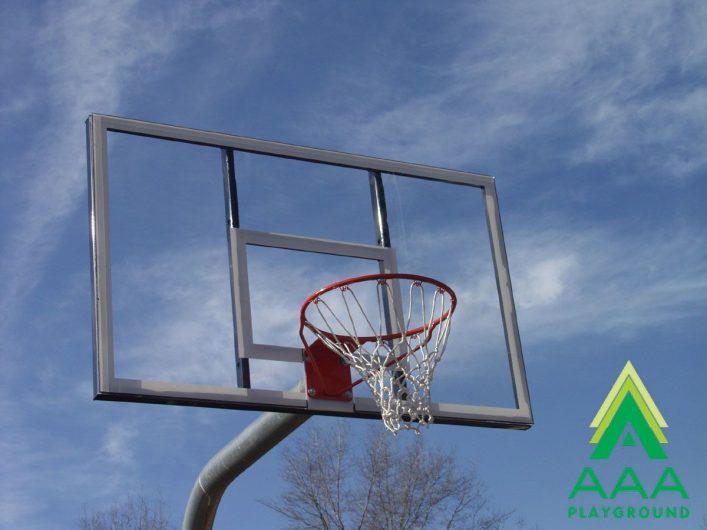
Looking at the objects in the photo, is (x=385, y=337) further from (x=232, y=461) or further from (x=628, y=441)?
(x=628, y=441)

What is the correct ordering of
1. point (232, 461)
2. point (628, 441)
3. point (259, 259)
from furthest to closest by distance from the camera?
point (628, 441), point (259, 259), point (232, 461)

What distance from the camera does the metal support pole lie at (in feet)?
21.2

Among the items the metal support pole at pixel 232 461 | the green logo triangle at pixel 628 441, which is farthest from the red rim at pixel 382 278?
the green logo triangle at pixel 628 441

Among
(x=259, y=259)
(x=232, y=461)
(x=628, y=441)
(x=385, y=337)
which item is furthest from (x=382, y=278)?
(x=628, y=441)

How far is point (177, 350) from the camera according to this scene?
246 inches

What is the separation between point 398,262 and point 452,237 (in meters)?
0.53

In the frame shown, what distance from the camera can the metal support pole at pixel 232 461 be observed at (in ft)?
21.2

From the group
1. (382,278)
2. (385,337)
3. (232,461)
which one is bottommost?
(232,461)

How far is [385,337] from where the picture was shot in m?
6.88

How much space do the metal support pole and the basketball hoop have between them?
0.29 metres

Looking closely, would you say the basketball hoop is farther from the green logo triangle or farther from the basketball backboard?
the green logo triangle

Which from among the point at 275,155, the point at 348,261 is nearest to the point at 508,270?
the point at 348,261

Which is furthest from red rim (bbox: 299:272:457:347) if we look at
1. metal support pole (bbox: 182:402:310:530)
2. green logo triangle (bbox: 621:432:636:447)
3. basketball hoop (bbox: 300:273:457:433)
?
green logo triangle (bbox: 621:432:636:447)

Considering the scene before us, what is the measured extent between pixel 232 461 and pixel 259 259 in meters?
1.26
